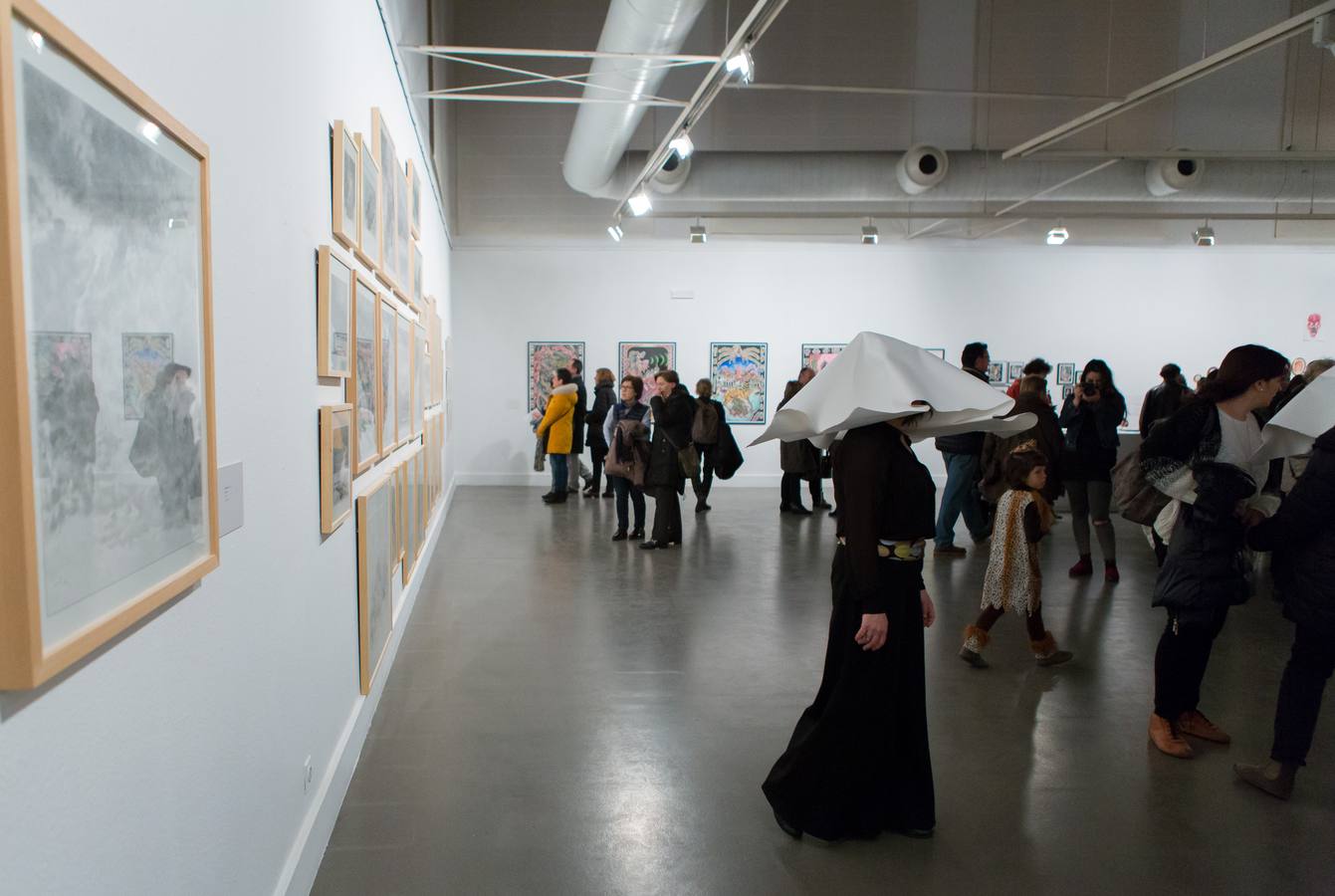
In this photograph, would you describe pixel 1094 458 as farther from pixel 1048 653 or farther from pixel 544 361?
pixel 544 361

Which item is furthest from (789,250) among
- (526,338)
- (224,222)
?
(224,222)

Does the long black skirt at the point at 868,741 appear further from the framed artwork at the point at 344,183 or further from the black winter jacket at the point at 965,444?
the black winter jacket at the point at 965,444

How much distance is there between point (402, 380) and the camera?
226 inches

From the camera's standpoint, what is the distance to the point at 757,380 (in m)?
14.4

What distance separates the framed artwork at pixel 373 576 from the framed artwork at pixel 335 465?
293 millimetres

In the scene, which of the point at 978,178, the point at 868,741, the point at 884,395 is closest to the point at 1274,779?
the point at 868,741

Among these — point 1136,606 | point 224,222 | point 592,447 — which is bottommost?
point 1136,606

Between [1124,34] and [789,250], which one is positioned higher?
[1124,34]

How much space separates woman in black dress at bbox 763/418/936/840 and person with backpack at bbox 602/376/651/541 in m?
5.96

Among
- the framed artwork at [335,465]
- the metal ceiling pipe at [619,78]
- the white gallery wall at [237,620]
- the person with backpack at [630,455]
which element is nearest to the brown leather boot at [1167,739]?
the white gallery wall at [237,620]

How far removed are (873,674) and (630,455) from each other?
6283 millimetres

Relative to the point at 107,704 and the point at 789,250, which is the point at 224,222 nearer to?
the point at 107,704

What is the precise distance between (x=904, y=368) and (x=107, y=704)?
2.73 meters

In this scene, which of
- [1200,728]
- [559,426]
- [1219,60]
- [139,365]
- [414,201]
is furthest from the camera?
[559,426]
